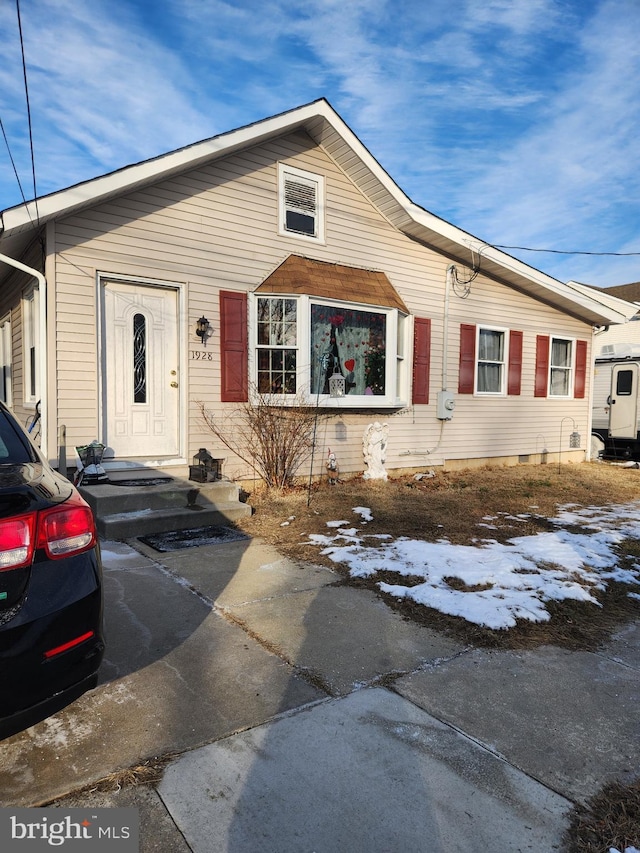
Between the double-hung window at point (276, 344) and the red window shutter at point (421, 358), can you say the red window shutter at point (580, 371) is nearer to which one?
the red window shutter at point (421, 358)

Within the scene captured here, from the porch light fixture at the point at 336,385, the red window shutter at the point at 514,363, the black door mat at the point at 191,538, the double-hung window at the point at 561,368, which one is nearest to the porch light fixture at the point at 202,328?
the porch light fixture at the point at 336,385

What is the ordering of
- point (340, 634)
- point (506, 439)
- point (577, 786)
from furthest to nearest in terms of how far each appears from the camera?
point (506, 439) → point (340, 634) → point (577, 786)

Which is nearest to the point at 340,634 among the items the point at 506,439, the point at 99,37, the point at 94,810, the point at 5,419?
the point at 94,810

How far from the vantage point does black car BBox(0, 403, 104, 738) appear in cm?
177

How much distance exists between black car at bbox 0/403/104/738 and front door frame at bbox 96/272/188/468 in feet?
14.9

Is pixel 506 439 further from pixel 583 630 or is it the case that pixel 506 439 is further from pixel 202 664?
pixel 202 664

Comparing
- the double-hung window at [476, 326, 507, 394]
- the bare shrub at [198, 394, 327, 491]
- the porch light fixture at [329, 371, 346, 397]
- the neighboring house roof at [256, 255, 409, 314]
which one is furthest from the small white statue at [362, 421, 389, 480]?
the double-hung window at [476, 326, 507, 394]

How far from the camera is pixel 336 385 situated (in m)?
8.20

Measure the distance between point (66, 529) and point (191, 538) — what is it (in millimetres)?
3511

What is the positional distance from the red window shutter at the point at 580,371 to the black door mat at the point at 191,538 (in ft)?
31.3

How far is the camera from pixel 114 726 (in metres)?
2.34

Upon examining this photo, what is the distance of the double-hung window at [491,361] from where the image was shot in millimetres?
10492

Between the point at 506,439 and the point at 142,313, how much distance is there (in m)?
7.60

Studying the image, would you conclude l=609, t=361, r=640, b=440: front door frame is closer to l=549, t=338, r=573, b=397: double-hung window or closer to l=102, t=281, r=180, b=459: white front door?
l=549, t=338, r=573, b=397: double-hung window
